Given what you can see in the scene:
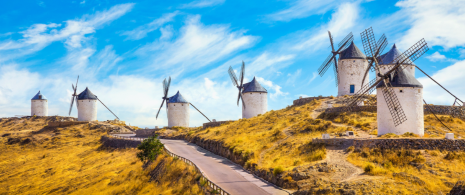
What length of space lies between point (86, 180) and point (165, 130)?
2301 centimetres

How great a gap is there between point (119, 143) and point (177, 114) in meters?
14.8

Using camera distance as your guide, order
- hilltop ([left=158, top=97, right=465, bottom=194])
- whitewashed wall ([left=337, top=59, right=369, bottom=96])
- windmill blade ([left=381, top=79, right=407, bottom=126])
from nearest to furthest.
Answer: hilltop ([left=158, top=97, right=465, bottom=194])
windmill blade ([left=381, top=79, right=407, bottom=126])
whitewashed wall ([left=337, top=59, right=369, bottom=96])

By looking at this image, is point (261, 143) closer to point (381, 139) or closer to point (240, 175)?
point (240, 175)

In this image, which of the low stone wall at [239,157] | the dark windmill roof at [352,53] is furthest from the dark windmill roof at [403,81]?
the dark windmill roof at [352,53]

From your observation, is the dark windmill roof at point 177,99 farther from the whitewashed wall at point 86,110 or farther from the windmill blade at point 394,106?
the windmill blade at point 394,106

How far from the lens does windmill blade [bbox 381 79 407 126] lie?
1023 inches

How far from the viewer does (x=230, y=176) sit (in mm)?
22984

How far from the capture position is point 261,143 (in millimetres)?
30094

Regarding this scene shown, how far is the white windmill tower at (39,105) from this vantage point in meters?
79.4

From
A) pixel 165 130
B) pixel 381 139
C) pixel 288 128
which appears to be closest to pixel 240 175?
pixel 381 139

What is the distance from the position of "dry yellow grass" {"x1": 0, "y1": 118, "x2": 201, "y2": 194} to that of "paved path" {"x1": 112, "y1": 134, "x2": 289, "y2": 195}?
1.50 metres

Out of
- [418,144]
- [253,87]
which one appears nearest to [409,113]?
[418,144]

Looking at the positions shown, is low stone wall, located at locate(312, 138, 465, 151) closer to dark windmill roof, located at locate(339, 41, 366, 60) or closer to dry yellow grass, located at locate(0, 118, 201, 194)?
dry yellow grass, located at locate(0, 118, 201, 194)

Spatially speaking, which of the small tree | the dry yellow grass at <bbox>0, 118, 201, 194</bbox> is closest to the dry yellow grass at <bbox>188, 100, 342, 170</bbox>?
the dry yellow grass at <bbox>0, 118, 201, 194</bbox>
